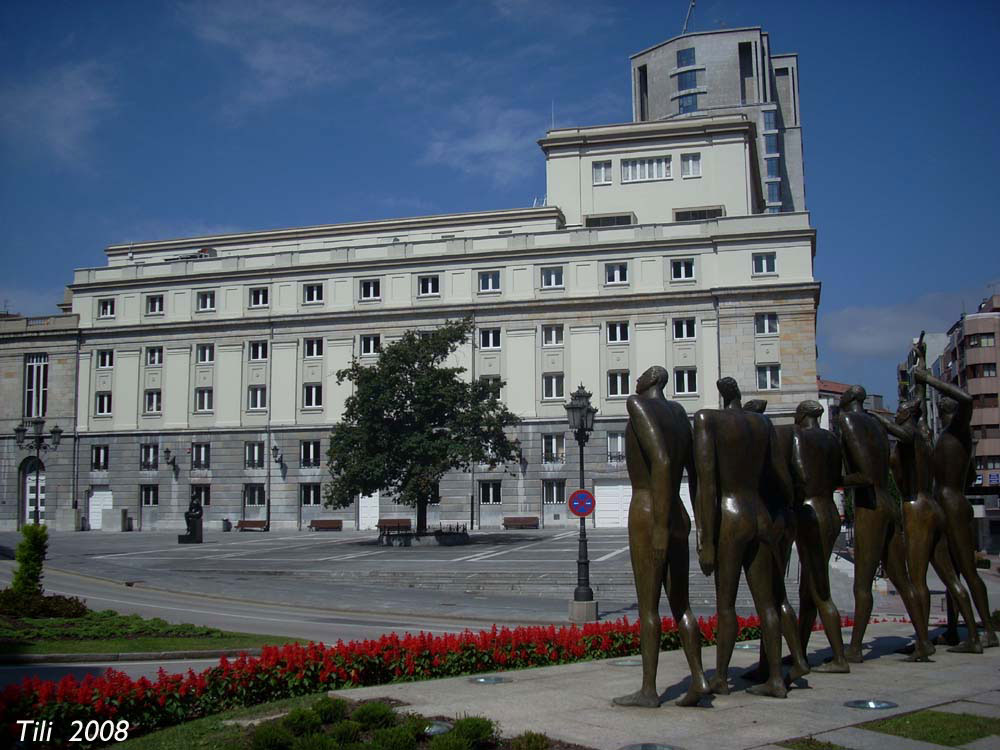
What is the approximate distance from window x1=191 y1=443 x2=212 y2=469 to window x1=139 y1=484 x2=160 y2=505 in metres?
2.98

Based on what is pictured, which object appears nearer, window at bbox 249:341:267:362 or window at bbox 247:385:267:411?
window at bbox 247:385:267:411

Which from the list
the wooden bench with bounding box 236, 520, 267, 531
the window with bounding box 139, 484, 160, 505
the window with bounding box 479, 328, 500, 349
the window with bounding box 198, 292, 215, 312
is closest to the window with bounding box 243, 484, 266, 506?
the wooden bench with bounding box 236, 520, 267, 531

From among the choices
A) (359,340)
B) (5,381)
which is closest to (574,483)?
(359,340)

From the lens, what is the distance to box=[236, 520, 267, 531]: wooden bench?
181ft

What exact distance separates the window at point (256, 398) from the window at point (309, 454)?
3.86 metres

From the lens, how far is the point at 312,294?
58438mm

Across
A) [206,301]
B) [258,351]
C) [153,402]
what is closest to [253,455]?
[258,351]

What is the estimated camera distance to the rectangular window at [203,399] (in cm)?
5903

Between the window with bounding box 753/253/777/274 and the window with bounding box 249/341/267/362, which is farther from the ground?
the window with bounding box 753/253/777/274

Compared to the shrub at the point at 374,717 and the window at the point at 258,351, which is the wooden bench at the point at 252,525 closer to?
the window at the point at 258,351

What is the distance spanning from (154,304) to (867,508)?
57.1 m

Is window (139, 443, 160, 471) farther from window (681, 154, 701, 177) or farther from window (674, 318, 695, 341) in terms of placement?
window (681, 154, 701, 177)

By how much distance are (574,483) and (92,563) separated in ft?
89.1

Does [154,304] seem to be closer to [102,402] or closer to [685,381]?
[102,402]
